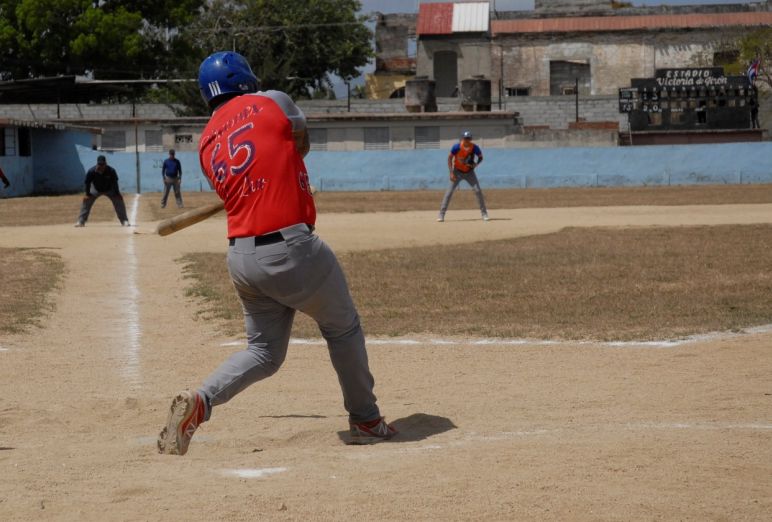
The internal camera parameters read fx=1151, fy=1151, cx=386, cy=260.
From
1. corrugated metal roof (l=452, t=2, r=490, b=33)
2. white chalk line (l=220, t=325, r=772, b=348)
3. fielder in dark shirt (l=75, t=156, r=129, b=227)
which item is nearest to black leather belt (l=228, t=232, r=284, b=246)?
white chalk line (l=220, t=325, r=772, b=348)

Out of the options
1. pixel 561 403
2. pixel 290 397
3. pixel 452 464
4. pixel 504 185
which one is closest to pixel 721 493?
pixel 452 464

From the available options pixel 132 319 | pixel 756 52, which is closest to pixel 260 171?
pixel 132 319

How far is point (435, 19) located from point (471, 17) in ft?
7.37

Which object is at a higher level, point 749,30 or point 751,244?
point 749,30

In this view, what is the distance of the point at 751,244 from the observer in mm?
18375

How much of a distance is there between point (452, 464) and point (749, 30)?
64.5 m

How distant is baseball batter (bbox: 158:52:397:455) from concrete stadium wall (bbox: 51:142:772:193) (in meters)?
42.3

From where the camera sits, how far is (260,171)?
5.55m

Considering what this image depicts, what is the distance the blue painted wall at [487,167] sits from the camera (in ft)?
157

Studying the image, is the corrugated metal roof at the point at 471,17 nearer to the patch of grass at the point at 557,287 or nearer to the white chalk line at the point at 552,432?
the patch of grass at the point at 557,287

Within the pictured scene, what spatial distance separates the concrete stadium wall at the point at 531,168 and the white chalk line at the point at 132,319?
2895 cm

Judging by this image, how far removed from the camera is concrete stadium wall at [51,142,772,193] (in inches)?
1879

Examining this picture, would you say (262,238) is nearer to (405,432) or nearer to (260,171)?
(260,171)

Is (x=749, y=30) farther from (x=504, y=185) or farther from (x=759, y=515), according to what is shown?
(x=759, y=515)
